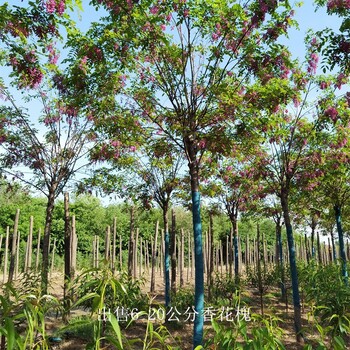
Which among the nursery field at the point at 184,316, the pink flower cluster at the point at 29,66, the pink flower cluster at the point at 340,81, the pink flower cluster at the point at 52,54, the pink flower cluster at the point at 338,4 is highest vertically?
the pink flower cluster at the point at 52,54

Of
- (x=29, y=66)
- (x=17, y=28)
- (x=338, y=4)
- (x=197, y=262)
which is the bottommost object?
(x=197, y=262)

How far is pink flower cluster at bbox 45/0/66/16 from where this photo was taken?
476cm

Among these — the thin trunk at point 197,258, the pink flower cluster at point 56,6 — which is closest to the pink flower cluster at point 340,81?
the thin trunk at point 197,258

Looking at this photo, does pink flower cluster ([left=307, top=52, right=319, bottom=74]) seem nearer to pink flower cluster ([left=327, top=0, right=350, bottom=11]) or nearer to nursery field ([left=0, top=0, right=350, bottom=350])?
nursery field ([left=0, top=0, right=350, bottom=350])

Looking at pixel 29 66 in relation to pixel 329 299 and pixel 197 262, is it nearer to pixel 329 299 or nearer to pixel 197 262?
pixel 197 262

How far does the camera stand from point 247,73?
6.29 metres

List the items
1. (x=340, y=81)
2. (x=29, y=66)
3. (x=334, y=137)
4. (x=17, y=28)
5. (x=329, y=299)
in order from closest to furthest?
(x=17, y=28) < (x=29, y=66) < (x=329, y=299) < (x=340, y=81) < (x=334, y=137)

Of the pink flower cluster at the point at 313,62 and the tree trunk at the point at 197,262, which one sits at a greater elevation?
the pink flower cluster at the point at 313,62

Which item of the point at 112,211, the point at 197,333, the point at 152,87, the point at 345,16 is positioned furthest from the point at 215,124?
the point at 112,211

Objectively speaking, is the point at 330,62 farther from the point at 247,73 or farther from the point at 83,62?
the point at 83,62

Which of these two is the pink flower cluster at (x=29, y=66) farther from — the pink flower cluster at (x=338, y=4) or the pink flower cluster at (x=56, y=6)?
the pink flower cluster at (x=338, y=4)

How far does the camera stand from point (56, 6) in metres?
4.84

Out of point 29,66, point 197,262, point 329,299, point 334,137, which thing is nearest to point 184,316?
point 329,299

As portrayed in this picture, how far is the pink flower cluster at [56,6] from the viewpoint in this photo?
Answer: 476cm
